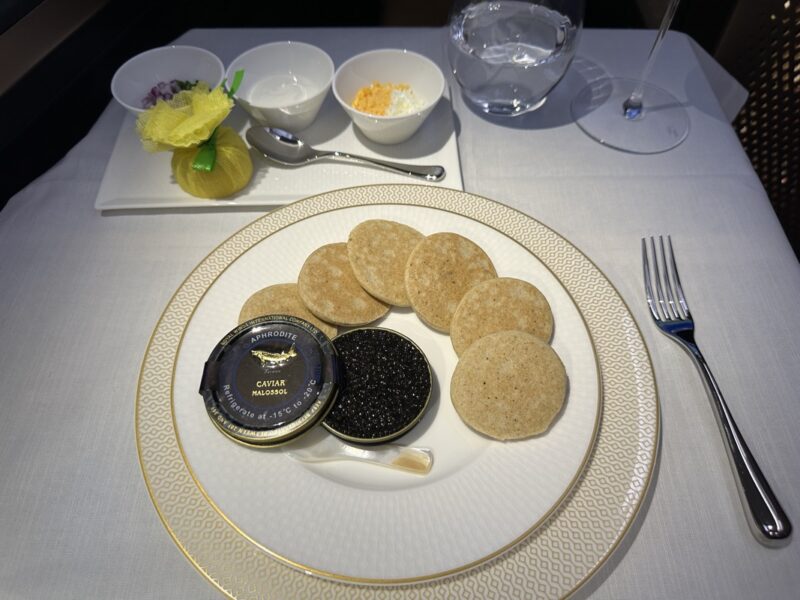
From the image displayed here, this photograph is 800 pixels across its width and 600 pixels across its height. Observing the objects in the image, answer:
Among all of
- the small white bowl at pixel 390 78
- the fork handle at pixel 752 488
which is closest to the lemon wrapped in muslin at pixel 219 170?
the small white bowl at pixel 390 78

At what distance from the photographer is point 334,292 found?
36.0 inches

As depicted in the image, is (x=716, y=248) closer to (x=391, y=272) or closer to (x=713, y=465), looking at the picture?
(x=713, y=465)

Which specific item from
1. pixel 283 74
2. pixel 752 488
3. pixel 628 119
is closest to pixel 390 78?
pixel 283 74

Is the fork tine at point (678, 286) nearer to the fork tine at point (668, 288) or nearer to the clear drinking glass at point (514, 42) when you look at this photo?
the fork tine at point (668, 288)

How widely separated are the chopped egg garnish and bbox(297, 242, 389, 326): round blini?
0.43 meters

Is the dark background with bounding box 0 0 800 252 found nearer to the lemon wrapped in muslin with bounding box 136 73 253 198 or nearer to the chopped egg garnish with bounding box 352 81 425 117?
the lemon wrapped in muslin with bounding box 136 73 253 198

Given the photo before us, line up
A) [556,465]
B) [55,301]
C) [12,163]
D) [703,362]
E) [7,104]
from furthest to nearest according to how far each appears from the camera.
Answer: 1. [12,163]
2. [7,104]
3. [55,301]
4. [703,362]
5. [556,465]

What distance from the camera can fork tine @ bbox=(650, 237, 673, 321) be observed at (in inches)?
37.5

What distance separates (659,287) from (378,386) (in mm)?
621

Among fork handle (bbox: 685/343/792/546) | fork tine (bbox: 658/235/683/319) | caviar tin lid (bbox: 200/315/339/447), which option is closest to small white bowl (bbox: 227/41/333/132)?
caviar tin lid (bbox: 200/315/339/447)

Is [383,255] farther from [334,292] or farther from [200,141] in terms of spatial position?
[200,141]

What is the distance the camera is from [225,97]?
103 centimetres

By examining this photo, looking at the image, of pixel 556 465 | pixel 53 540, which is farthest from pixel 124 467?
pixel 556 465

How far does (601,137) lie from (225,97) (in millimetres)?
912
